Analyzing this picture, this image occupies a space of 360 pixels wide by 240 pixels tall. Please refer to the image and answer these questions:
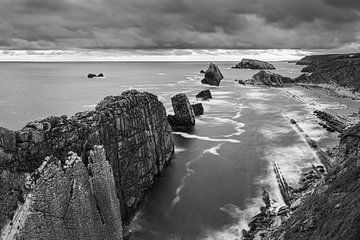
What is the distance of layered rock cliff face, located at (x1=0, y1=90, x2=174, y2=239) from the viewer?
27.3m

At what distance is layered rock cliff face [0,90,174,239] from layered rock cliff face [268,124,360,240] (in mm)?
17291

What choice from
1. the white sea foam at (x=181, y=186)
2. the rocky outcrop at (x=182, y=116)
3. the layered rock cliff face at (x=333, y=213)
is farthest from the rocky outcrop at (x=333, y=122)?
the layered rock cliff face at (x=333, y=213)

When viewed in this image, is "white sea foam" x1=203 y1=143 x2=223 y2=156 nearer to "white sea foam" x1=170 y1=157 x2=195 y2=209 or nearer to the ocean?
the ocean

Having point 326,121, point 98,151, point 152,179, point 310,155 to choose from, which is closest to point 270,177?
point 310,155

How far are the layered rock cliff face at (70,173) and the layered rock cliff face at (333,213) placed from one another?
1729cm

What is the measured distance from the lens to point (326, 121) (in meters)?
90.6

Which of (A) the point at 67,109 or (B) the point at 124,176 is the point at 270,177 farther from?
(A) the point at 67,109

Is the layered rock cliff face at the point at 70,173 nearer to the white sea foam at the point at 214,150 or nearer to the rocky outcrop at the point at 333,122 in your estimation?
the white sea foam at the point at 214,150

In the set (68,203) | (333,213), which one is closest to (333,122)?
(333,213)

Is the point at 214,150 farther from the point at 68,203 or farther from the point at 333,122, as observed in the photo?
the point at 68,203

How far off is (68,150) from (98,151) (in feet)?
9.87

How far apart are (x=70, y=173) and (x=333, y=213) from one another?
21469 mm

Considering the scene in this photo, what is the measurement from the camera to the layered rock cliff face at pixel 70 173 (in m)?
27.3

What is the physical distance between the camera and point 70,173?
97.5 feet
